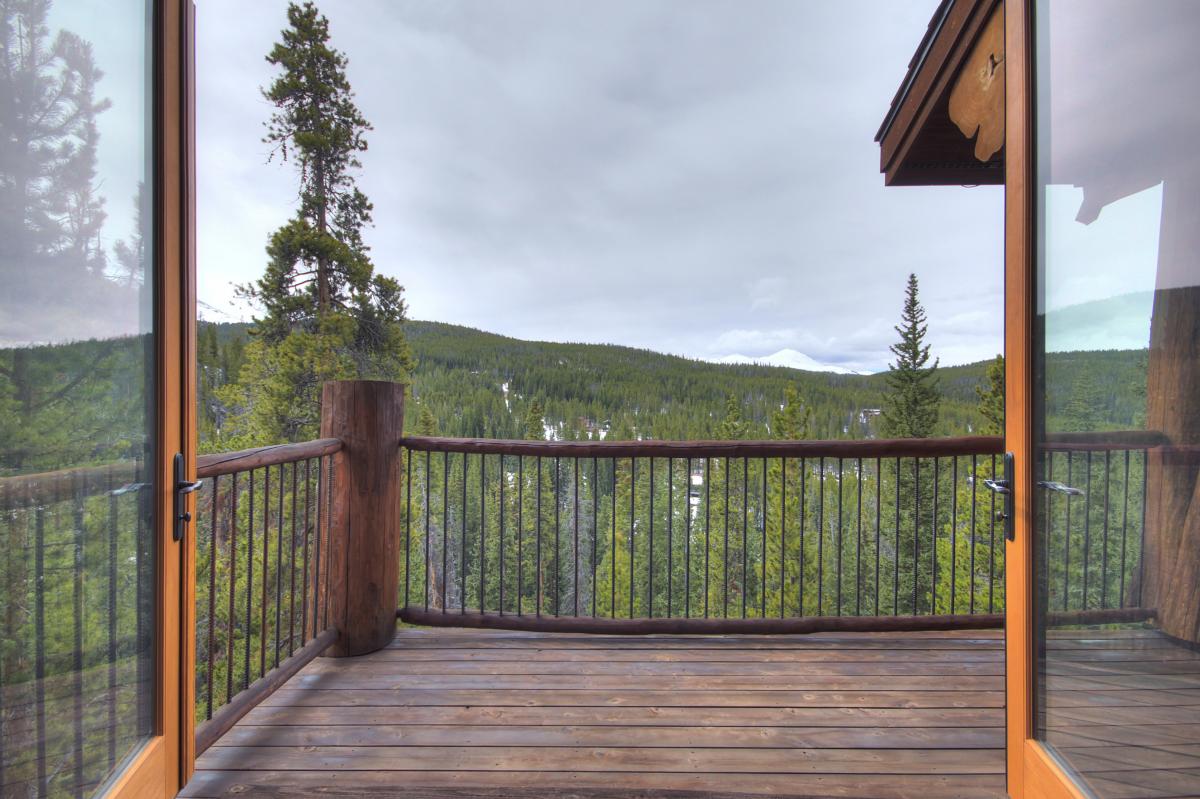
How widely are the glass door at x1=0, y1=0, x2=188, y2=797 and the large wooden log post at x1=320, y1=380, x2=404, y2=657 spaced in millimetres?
924

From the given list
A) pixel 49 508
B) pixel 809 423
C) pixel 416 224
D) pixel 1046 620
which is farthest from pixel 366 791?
pixel 416 224

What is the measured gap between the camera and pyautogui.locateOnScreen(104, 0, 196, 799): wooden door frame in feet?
4.25

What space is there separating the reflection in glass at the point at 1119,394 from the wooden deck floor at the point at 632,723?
1.85 ft

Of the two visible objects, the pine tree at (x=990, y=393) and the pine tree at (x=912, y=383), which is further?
the pine tree at (x=912, y=383)

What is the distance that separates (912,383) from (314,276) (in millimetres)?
15180

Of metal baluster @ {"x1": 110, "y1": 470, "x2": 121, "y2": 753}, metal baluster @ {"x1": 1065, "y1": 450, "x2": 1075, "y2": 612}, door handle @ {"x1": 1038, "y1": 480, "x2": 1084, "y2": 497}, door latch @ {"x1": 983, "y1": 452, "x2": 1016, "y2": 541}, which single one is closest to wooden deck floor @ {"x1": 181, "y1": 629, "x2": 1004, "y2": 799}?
metal baluster @ {"x1": 110, "y1": 470, "x2": 121, "y2": 753}

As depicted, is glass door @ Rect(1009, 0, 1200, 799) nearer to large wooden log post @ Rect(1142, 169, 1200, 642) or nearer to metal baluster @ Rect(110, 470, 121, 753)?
large wooden log post @ Rect(1142, 169, 1200, 642)

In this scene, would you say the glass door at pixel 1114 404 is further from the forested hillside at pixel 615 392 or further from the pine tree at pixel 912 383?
the pine tree at pixel 912 383

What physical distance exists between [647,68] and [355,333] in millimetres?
7960

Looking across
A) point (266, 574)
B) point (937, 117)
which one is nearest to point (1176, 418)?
point (937, 117)

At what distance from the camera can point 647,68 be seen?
706 centimetres

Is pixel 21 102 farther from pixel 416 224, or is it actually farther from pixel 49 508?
pixel 416 224

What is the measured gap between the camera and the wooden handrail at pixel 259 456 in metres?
1.58

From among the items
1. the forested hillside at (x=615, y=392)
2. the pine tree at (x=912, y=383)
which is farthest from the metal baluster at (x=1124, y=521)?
the pine tree at (x=912, y=383)
